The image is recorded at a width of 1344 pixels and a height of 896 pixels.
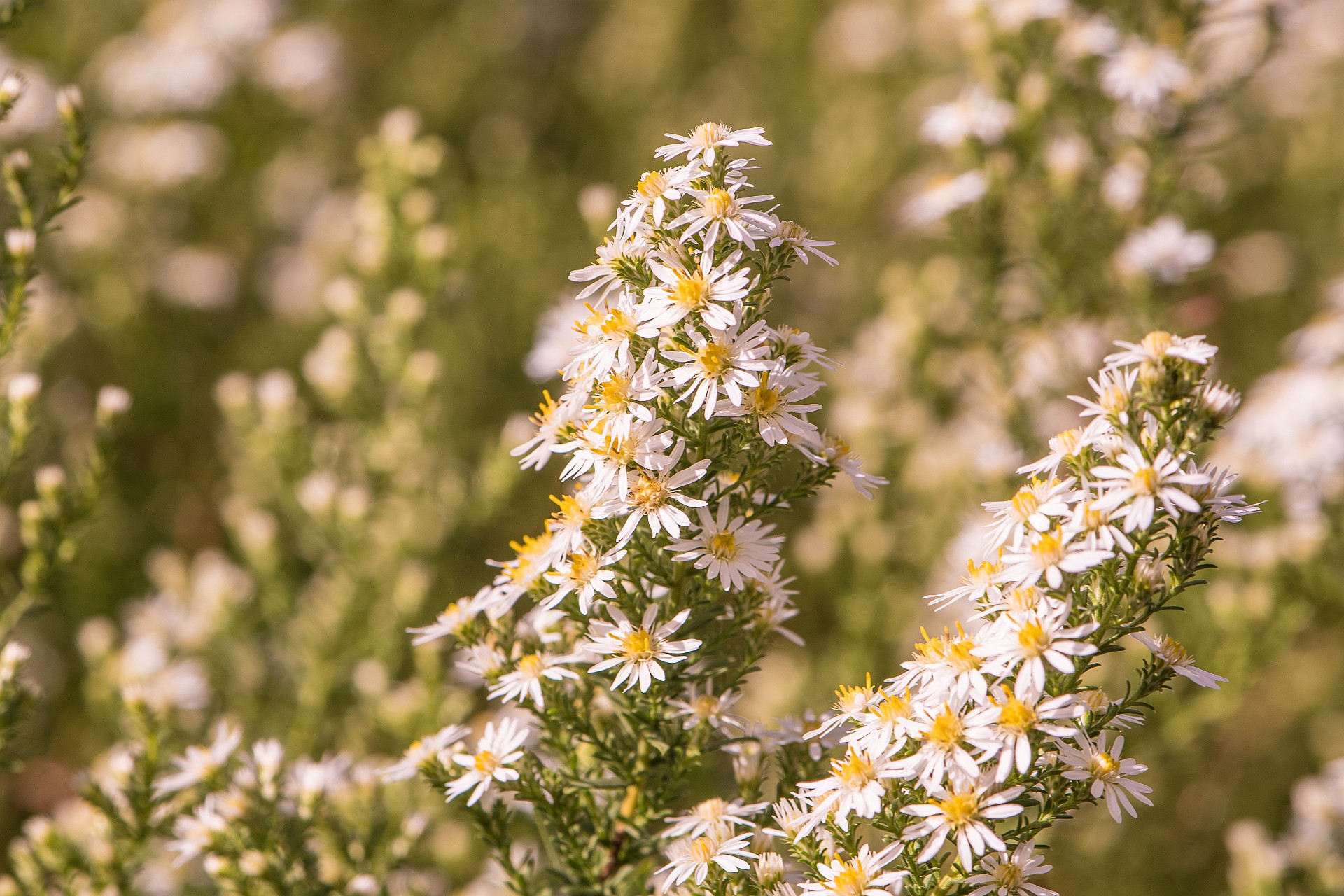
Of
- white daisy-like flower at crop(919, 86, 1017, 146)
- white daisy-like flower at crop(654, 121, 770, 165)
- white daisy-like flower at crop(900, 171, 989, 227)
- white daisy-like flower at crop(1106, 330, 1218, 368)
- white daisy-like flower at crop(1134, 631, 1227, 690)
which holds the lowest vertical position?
white daisy-like flower at crop(1134, 631, 1227, 690)

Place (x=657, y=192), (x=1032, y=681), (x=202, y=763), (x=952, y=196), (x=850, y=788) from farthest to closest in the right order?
(x=952, y=196)
(x=202, y=763)
(x=657, y=192)
(x=850, y=788)
(x=1032, y=681)

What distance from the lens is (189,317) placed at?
15.1 feet

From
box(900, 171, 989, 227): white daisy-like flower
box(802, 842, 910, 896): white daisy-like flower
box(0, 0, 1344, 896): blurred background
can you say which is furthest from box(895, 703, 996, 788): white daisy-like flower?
box(900, 171, 989, 227): white daisy-like flower

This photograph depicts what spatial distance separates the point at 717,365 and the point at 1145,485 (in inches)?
23.1

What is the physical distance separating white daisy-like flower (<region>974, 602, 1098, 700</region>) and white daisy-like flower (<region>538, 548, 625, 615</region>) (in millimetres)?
527

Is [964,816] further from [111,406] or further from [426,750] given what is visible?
[111,406]

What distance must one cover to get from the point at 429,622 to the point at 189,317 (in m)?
2.18

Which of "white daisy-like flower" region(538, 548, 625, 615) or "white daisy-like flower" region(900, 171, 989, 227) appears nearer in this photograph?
"white daisy-like flower" region(538, 548, 625, 615)

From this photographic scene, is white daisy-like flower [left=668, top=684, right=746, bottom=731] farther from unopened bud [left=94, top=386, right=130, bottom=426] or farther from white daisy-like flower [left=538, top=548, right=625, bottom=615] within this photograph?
unopened bud [left=94, top=386, right=130, bottom=426]

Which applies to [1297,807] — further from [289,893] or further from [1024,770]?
[289,893]

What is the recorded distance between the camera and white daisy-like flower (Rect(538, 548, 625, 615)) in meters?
1.56

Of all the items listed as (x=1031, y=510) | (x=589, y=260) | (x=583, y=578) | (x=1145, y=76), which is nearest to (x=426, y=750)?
(x=583, y=578)

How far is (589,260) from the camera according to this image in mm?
5027

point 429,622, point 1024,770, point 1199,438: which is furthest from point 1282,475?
point 429,622
